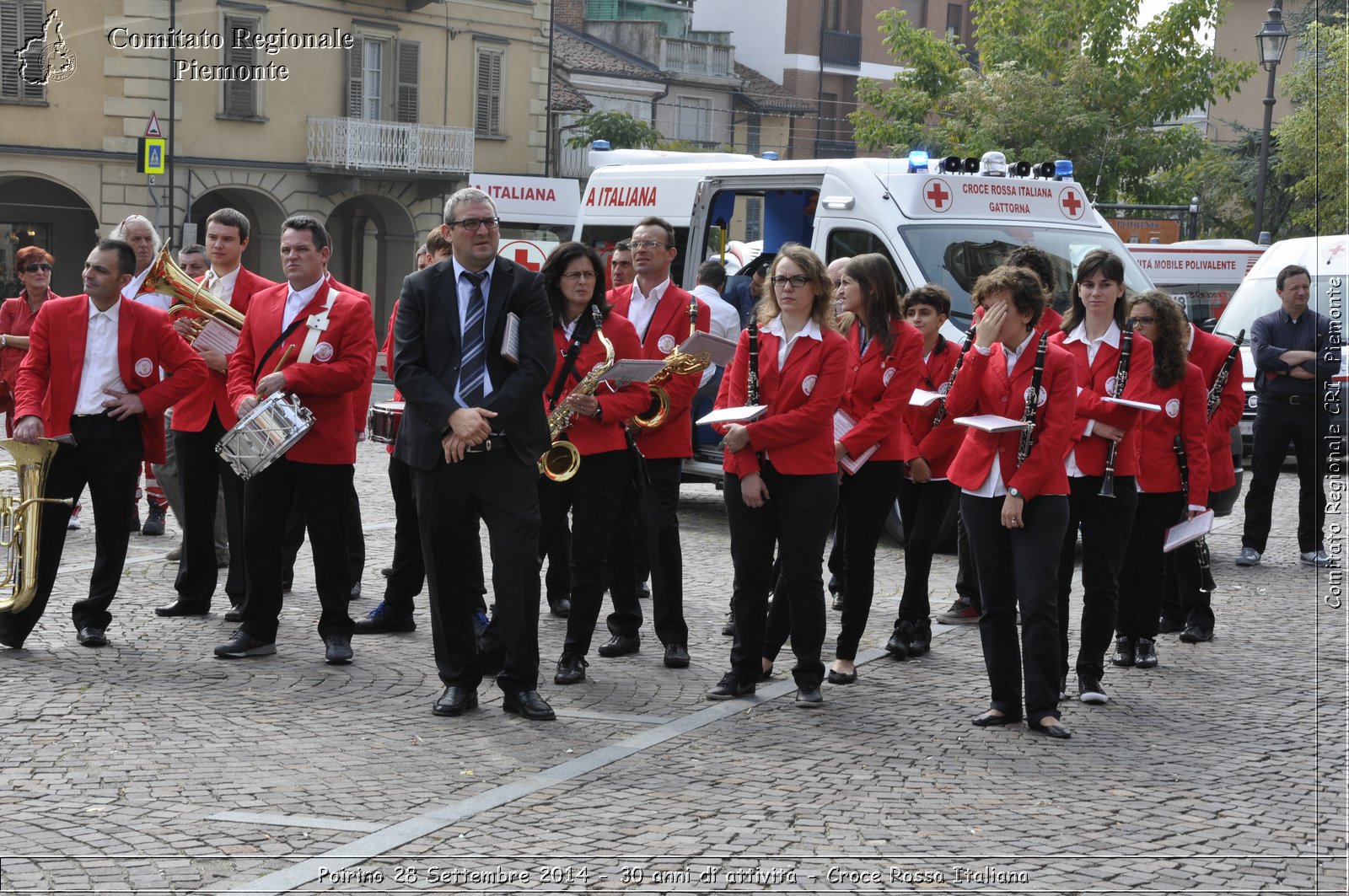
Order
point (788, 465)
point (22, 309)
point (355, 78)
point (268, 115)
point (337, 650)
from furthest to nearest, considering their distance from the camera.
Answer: point (355, 78) < point (268, 115) < point (22, 309) < point (337, 650) < point (788, 465)

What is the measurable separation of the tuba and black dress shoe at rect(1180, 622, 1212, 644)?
5.87 m

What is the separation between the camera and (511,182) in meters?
28.1

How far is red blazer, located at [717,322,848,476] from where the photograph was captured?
7.04 m

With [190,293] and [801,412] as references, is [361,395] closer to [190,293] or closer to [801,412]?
[190,293]

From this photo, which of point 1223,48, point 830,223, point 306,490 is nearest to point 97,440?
point 306,490

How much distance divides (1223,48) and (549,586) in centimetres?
5592

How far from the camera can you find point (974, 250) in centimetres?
1226

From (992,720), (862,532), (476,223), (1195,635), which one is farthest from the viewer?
(1195,635)

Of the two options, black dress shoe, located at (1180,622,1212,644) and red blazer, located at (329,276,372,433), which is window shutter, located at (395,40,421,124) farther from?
black dress shoe, located at (1180,622,1212,644)

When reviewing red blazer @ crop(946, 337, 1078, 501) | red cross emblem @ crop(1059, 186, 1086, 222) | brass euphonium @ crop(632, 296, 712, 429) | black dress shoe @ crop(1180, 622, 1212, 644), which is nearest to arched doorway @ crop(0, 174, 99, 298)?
red cross emblem @ crop(1059, 186, 1086, 222)

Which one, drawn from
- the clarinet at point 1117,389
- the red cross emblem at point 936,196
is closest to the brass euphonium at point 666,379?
the clarinet at point 1117,389

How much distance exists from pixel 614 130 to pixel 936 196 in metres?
32.4

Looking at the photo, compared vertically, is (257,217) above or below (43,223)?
above

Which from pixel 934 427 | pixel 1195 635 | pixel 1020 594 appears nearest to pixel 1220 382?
pixel 1195 635
